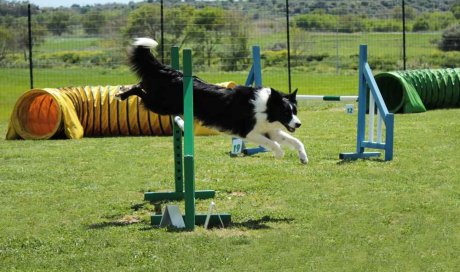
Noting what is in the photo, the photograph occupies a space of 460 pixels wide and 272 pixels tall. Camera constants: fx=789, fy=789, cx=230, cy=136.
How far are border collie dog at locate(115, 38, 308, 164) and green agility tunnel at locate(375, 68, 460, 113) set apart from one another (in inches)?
303

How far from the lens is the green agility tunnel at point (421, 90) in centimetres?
1502

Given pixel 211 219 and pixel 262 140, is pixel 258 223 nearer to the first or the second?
pixel 211 219

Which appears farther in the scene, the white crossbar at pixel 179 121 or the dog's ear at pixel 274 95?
the dog's ear at pixel 274 95

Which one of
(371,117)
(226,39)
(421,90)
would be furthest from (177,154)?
(226,39)

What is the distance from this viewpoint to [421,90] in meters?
15.5

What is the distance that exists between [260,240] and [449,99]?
35.6ft

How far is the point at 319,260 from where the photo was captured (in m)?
5.45

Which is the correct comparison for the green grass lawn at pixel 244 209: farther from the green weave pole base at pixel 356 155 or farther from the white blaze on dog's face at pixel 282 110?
the white blaze on dog's face at pixel 282 110

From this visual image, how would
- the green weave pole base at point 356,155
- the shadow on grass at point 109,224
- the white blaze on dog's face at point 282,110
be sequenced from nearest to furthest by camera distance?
the shadow on grass at point 109,224, the white blaze on dog's face at point 282,110, the green weave pole base at point 356,155

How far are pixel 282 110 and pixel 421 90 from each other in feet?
28.2

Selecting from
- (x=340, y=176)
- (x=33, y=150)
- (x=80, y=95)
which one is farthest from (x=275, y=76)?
(x=340, y=176)

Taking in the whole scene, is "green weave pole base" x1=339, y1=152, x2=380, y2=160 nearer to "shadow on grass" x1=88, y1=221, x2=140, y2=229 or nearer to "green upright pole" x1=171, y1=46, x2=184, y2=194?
"green upright pole" x1=171, y1=46, x2=184, y2=194

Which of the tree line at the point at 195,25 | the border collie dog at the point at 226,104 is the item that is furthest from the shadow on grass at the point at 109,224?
the tree line at the point at 195,25

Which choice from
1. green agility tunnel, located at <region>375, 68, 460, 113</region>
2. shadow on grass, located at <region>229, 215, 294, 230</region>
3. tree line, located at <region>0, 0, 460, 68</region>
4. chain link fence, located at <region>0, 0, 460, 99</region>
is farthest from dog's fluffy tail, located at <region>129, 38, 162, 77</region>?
tree line, located at <region>0, 0, 460, 68</region>
